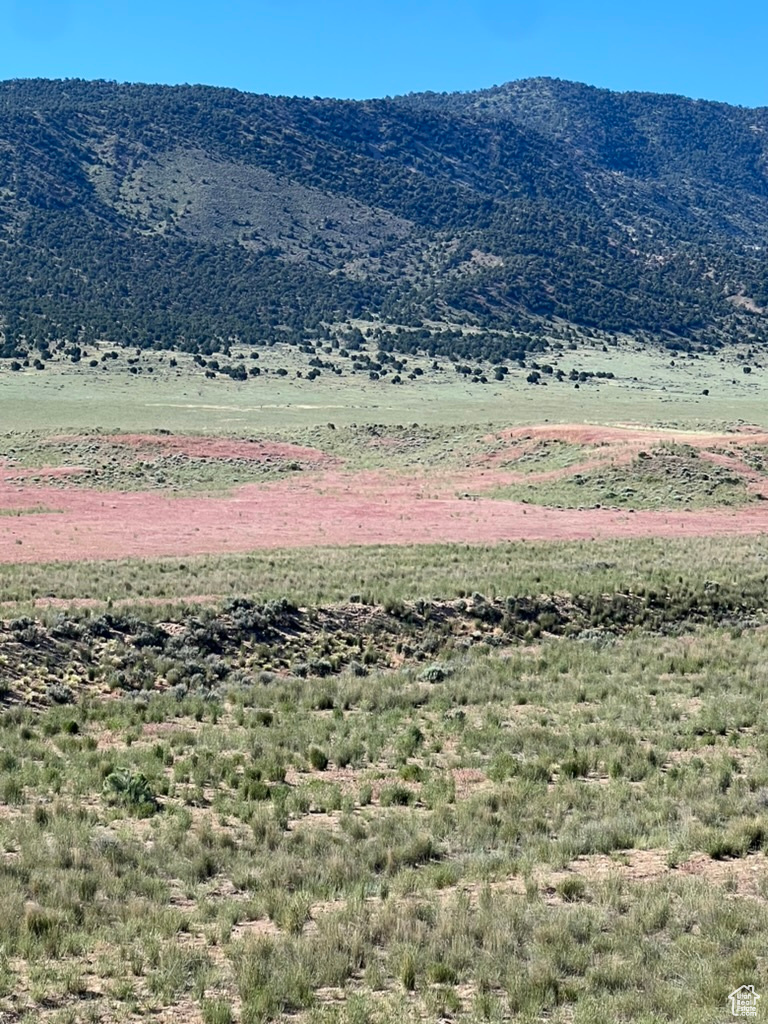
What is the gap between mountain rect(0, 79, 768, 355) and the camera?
10844cm

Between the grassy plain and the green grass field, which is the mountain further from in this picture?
the grassy plain

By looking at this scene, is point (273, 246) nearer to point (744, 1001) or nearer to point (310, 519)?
point (310, 519)

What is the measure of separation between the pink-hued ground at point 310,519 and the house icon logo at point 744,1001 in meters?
22.5

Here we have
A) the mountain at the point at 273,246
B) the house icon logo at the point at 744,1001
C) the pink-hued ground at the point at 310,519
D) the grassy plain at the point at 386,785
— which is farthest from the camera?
the mountain at the point at 273,246

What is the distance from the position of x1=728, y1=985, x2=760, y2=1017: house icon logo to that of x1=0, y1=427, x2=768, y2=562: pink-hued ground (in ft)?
73.9

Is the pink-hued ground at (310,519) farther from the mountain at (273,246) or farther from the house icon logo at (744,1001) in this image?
the mountain at (273,246)

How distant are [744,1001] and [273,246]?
5150 inches

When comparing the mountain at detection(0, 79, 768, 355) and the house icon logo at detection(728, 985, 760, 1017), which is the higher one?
the mountain at detection(0, 79, 768, 355)

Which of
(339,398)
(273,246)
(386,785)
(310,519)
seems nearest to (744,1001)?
(386,785)

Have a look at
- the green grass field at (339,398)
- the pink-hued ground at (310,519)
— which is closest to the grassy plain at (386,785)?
the pink-hued ground at (310,519)

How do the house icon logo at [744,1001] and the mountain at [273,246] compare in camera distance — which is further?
the mountain at [273,246]

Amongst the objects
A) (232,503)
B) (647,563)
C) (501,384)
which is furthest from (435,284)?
(647,563)

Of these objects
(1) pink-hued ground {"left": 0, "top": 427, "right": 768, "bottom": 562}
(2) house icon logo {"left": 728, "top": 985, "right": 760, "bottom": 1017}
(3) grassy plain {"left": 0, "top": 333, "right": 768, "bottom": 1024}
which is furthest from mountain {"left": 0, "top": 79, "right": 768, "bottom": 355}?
(2) house icon logo {"left": 728, "top": 985, "right": 760, "bottom": 1017}

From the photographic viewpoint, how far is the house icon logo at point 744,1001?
6.73 metres
